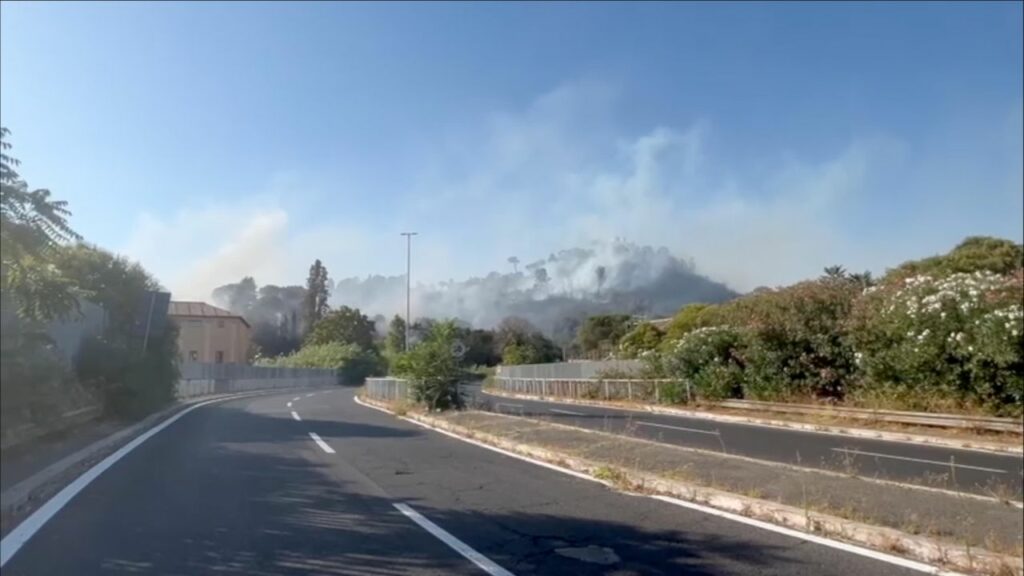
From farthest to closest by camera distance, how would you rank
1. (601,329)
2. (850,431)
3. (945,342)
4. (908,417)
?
(601,329)
(850,431)
(945,342)
(908,417)

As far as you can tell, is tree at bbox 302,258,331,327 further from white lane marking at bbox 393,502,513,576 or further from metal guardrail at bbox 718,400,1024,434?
white lane marking at bbox 393,502,513,576

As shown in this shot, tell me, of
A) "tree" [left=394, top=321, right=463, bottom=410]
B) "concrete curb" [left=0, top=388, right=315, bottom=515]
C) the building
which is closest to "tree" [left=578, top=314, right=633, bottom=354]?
the building

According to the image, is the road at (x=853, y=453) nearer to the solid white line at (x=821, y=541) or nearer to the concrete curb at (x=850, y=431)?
the concrete curb at (x=850, y=431)

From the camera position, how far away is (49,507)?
10852 millimetres

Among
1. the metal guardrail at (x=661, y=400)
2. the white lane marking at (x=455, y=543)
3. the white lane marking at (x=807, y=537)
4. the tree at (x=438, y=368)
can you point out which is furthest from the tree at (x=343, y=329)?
the white lane marking at (x=455, y=543)

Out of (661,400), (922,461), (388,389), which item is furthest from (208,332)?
(922,461)

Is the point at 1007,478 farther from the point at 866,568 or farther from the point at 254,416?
the point at 254,416

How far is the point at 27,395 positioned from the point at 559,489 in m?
7.27

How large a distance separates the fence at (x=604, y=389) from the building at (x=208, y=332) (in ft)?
99.8

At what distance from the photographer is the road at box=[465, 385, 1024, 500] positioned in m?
15.2

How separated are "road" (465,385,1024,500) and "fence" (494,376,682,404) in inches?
402

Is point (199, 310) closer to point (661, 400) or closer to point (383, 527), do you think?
point (661, 400)

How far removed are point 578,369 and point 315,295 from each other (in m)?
74.9

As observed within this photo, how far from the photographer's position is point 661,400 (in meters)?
39.8
